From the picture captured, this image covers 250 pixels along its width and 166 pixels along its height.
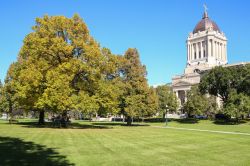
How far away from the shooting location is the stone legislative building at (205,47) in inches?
4855

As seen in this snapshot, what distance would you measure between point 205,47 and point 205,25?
11.4 meters

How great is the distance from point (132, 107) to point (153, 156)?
31.2m

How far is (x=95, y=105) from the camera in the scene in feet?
104

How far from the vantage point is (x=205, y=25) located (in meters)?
134

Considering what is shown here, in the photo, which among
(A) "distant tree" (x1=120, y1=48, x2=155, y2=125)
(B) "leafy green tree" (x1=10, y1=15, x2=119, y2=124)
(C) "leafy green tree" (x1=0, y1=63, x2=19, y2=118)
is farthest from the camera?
(A) "distant tree" (x1=120, y1=48, x2=155, y2=125)

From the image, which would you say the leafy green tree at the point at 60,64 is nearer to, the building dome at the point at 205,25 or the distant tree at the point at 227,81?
the distant tree at the point at 227,81

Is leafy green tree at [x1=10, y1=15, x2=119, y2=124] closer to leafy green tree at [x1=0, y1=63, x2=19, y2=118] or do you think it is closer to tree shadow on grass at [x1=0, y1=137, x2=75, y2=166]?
leafy green tree at [x1=0, y1=63, x2=19, y2=118]

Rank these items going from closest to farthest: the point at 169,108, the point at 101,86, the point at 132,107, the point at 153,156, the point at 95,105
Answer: the point at 153,156 < the point at 95,105 < the point at 101,86 < the point at 132,107 < the point at 169,108

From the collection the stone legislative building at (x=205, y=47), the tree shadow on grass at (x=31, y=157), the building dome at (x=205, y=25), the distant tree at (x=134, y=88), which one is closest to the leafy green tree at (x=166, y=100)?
the distant tree at (x=134, y=88)

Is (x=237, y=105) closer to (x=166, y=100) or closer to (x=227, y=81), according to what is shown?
(x=227, y=81)

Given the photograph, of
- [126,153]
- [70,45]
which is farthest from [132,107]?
[126,153]

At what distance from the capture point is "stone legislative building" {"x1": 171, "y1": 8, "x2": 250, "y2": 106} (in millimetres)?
123312

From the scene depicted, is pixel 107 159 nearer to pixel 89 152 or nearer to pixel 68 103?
pixel 89 152

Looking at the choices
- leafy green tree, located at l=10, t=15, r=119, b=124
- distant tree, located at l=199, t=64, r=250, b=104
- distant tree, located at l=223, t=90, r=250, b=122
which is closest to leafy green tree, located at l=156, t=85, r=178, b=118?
distant tree, located at l=199, t=64, r=250, b=104
